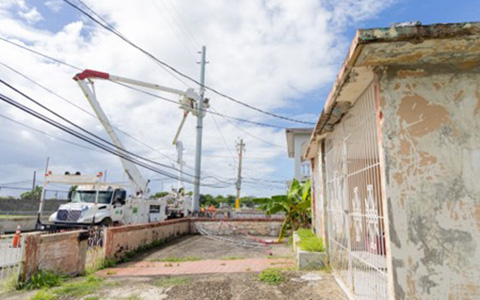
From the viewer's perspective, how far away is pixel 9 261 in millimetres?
6039

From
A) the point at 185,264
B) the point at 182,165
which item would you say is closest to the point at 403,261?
the point at 185,264

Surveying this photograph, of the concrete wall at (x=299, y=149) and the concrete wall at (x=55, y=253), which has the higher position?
the concrete wall at (x=299, y=149)

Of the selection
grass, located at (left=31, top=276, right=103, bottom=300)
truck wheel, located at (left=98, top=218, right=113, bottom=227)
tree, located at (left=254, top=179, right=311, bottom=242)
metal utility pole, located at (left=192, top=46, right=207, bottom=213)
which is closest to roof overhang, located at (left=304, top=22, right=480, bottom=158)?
grass, located at (left=31, top=276, right=103, bottom=300)

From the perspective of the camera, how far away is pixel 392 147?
3.22m

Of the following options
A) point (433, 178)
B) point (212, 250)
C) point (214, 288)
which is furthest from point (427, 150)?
point (212, 250)

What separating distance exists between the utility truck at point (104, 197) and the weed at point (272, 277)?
9.52 metres

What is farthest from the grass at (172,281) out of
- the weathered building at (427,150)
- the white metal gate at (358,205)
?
the weathered building at (427,150)

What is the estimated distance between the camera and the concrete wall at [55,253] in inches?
241

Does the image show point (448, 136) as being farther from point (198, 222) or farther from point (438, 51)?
point (198, 222)

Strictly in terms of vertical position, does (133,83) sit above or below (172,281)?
above

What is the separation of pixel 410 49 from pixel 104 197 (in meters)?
14.1

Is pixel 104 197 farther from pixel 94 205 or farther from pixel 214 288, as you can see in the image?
pixel 214 288

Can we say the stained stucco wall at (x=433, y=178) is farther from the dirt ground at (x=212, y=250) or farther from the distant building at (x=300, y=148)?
the distant building at (x=300, y=148)

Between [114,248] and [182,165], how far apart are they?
1518 cm
